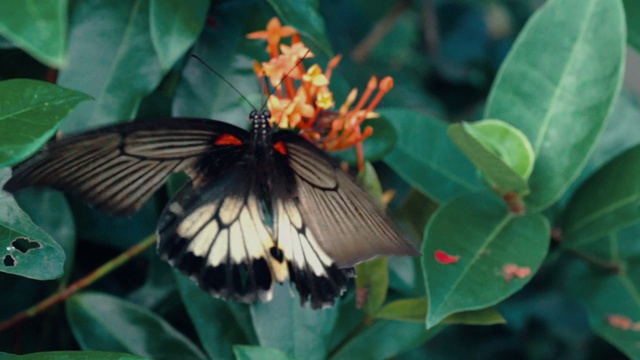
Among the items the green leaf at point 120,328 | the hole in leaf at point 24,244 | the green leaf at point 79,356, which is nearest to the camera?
the green leaf at point 79,356

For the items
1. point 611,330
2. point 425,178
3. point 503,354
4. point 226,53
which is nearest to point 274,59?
→ point 226,53

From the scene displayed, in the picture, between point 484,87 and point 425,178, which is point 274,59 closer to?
point 425,178

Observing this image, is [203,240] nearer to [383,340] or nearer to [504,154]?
[383,340]

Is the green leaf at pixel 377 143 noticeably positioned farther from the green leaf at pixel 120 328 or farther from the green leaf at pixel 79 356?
the green leaf at pixel 79 356

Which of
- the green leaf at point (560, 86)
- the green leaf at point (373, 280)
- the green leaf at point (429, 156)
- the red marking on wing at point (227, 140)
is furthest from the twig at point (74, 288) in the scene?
the green leaf at point (560, 86)

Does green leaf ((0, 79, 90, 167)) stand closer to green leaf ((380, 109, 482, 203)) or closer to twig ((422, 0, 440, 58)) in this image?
green leaf ((380, 109, 482, 203))

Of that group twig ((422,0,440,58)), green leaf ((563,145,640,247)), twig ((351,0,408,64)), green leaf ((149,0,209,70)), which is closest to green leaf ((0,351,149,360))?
green leaf ((149,0,209,70))

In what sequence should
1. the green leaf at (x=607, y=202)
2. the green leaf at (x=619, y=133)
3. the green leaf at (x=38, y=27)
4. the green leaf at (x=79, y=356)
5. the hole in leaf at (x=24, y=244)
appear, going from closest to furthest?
the green leaf at (x=38, y=27) → the green leaf at (x=79, y=356) → the hole in leaf at (x=24, y=244) → the green leaf at (x=607, y=202) → the green leaf at (x=619, y=133)
